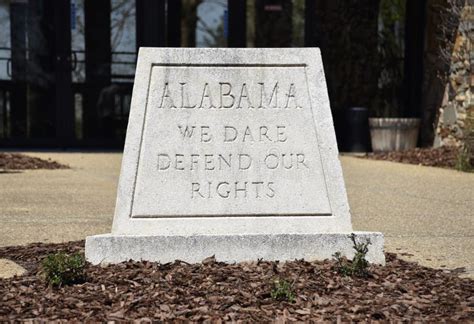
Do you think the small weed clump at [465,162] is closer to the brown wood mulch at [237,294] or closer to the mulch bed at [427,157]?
the mulch bed at [427,157]

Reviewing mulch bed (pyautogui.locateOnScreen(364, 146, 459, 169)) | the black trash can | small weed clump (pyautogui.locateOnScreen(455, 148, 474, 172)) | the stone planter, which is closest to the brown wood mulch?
small weed clump (pyautogui.locateOnScreen(455, 148, 474, 172))

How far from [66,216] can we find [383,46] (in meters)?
10.1

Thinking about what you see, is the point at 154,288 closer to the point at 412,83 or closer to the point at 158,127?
the point at 158,127

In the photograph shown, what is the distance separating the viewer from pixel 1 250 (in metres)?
5.32

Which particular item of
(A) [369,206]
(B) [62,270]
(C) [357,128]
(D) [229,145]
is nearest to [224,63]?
(D) [229,145]

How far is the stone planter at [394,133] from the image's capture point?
14.5 meters

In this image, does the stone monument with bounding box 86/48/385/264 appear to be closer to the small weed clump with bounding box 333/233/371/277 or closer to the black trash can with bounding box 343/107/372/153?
the small weed clump with bounding box 333/233/371/277

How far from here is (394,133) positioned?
14.5m

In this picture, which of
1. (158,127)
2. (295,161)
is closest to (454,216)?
(295,161)

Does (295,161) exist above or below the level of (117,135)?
above

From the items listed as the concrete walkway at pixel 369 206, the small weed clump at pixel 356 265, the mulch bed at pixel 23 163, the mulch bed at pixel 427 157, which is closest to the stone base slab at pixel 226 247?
the small weed clump at pixel 356 265

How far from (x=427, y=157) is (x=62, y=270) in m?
9.24

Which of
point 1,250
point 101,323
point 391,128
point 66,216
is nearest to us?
point 101,323

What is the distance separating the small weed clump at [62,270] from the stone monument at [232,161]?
415 millimetres
